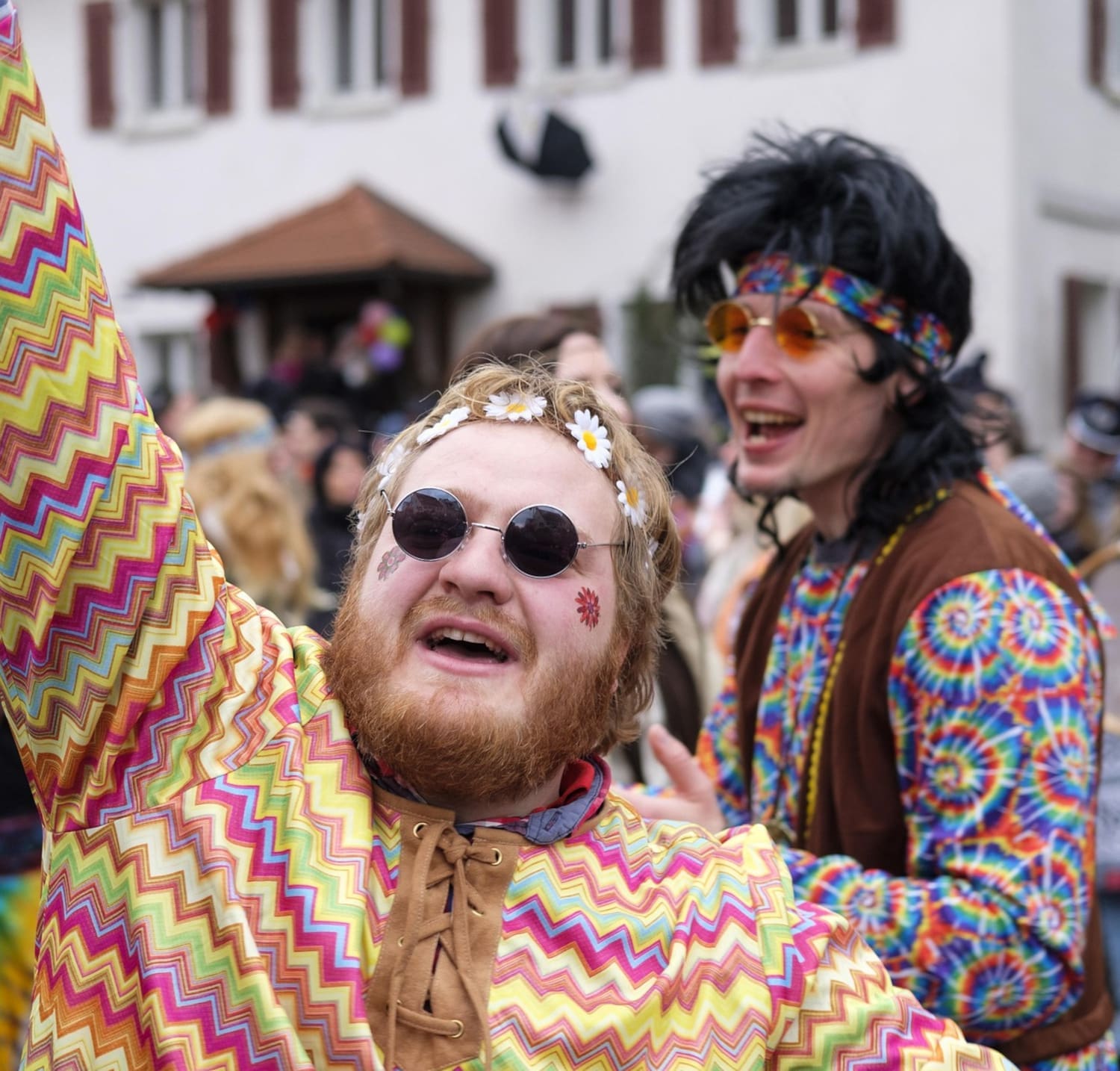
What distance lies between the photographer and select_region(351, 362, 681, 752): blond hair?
2291mm

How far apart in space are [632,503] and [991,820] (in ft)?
2.55

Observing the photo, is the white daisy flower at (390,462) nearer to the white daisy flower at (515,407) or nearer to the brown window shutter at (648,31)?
the white daisy flower at (515,407)

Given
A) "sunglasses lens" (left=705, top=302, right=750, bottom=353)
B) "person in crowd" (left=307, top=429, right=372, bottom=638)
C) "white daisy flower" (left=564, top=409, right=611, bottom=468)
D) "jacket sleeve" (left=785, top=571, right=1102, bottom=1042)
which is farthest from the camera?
"person in crowd" (left=307, top=429, right=372, bottom=638)

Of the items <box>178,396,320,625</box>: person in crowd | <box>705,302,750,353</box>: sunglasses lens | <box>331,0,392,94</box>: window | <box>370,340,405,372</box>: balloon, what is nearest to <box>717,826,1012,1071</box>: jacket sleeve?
<box>705,302,750,353</box>: sunglasses lens

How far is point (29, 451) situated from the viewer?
188cm

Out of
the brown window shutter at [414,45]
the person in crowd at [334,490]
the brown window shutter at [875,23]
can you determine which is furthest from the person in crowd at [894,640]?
the brown window shutter at [414,45]

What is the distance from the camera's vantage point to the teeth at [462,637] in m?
2.07

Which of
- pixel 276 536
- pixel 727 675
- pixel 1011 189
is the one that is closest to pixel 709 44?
pixel 1011 189

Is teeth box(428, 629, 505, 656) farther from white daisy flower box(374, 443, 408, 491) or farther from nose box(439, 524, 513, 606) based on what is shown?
white daisy flower box(374, 443, 408, 491)

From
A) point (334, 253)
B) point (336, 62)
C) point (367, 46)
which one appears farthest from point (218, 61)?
point (334, 253)

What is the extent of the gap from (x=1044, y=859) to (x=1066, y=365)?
14210 mm

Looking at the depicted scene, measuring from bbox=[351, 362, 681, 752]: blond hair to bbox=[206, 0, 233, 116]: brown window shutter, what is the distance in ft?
56.1

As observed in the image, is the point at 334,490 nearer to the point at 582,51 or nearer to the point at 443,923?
the point at 443,923

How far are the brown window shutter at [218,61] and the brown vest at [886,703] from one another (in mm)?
16961
